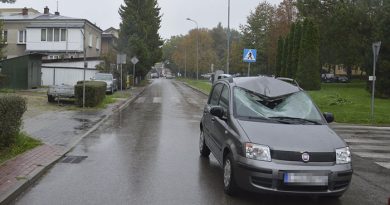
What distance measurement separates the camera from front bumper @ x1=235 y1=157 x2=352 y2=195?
242 inches

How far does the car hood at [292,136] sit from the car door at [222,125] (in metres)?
0.54

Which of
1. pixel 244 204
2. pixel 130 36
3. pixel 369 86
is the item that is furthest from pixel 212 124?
pixel 130 36

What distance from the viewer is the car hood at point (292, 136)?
630cm

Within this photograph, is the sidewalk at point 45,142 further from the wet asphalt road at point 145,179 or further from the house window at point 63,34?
the house window at point 63,34

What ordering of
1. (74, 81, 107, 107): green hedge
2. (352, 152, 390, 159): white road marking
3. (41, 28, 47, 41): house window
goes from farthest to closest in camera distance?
(41, 28, 47, 41): house window < (74, 81, 107, 107): green hedge < (352, 152, 390, 159): white road marking

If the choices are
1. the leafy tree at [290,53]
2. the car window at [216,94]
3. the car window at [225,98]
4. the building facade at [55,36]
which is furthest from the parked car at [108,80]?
the car window at [225,98]

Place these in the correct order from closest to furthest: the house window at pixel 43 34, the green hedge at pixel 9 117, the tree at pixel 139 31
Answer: the green hedge at pixel 9 117, the tree at pixel 139 31, the house window at pixel 43 34

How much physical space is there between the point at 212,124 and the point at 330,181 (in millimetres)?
2813

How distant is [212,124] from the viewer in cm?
860

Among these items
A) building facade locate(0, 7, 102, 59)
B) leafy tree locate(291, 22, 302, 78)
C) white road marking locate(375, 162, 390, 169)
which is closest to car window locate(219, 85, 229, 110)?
white road marking locate(375, 162, 390, 169)

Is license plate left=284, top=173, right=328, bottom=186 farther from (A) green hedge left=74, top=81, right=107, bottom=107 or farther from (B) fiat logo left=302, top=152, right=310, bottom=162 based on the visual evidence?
(A) green hedge left=74, top=81, right=107, bottom=107

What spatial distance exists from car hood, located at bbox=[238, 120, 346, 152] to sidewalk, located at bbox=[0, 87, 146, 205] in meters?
3.31

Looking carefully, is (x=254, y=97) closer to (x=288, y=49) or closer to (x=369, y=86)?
(x=369, y=86)

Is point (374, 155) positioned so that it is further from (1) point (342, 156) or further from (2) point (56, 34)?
(2) point (56, 34)
